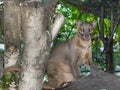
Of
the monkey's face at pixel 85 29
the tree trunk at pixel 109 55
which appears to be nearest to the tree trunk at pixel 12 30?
the monkey's face at pixel 85 29

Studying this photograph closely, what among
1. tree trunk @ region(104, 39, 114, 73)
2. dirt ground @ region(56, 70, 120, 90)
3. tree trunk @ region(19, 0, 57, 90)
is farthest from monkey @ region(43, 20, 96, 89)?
tree trunk @ region(19, 0, 57, 90)

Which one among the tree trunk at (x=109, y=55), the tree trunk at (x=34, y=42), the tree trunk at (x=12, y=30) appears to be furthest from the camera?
the tree trunk at (x=109, y=55)

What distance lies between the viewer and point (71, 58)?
19.6ft

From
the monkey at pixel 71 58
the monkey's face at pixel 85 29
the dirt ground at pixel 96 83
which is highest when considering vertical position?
the monkey's face at pixel 85 29

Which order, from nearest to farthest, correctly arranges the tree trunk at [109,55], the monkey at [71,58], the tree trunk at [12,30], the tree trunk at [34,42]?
the tree trunk at [34,42] < the tree trunk at [12,30] < the monkey at [71,58] < the tree trunk at [109,55]

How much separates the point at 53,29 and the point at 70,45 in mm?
2495

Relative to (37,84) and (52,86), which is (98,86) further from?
(37,84)

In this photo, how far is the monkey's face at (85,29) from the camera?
570cm

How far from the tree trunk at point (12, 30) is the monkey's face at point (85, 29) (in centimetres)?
172

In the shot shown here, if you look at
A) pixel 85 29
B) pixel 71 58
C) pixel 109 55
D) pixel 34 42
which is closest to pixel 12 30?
pixel 34 42

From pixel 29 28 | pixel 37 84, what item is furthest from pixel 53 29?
pixel 37 84

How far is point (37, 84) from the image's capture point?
3.54 m

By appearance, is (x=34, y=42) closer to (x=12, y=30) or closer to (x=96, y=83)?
(x=12, y=30)

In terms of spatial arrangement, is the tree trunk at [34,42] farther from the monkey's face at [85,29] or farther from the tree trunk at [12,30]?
the monkey's face at [85,29]
